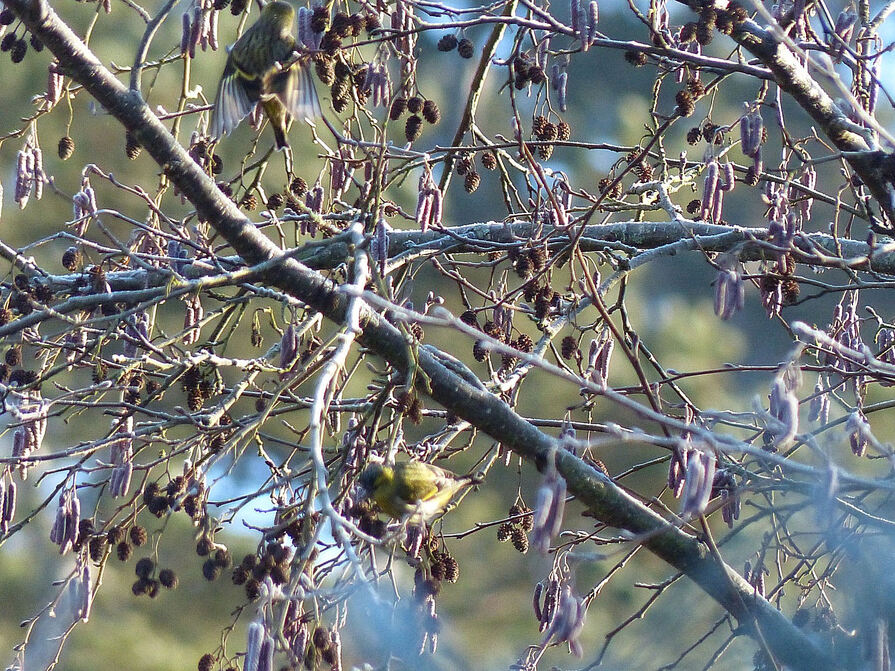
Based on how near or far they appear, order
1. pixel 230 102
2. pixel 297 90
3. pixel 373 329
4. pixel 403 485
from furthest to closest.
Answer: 1. pixel 230 102
2. pixel 297 90
3. pixel 373 329
4. pixel 403 485

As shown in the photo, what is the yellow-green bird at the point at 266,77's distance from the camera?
252 cm

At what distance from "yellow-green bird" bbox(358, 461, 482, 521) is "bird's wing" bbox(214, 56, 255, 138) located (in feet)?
3.43

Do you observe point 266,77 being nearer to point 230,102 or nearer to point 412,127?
point 230,102

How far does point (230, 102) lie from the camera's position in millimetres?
2682

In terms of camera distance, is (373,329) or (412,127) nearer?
(373,329)

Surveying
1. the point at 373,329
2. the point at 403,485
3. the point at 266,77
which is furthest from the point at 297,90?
the point at 403,485

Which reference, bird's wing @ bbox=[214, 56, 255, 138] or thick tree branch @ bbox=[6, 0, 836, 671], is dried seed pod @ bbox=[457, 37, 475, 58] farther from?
thick tree branch @ bbox=[6, 0, 836, 671]

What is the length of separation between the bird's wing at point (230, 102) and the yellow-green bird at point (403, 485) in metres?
1.05

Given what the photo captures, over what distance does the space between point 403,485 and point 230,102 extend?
118cm

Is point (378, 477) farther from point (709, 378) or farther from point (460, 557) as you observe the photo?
point (709, 378)

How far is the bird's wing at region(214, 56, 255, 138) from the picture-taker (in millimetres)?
2652

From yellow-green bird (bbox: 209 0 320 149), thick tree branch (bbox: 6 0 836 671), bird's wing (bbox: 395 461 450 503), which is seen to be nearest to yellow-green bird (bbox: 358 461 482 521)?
bird's wing (bbox: 395 461 450 503)

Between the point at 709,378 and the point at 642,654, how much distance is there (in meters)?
6.33

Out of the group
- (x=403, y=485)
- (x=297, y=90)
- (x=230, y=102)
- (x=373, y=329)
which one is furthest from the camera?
(x=230, y=102)
